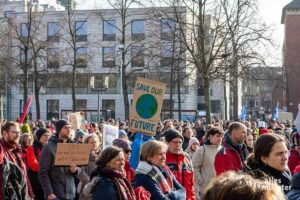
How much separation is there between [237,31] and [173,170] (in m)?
21.3

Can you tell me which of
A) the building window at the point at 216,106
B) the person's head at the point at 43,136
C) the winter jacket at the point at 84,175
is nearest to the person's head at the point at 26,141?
the person's head at the point at 43,136

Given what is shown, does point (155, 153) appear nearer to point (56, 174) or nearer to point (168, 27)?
point (56, 174)

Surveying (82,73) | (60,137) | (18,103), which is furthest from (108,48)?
(60,137)

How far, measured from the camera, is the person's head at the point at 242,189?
190 cm

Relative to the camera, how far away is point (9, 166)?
17.1ft

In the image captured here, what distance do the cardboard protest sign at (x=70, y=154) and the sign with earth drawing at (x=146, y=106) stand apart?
1.32 meters

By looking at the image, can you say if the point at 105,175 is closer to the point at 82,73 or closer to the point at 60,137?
the point at 60,137

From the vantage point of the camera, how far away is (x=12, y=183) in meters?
5.21

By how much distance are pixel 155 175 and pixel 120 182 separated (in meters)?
0.73

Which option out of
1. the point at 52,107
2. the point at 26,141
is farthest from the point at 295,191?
the point at 52,107

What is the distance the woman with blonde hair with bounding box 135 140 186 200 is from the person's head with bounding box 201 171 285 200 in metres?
3.68

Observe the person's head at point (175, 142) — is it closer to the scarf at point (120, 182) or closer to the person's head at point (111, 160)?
the person's head at point (111, 160)

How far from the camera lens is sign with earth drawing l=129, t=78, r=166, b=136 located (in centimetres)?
880

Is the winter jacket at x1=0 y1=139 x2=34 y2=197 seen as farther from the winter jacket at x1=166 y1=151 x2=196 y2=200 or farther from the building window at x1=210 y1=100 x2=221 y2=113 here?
the building window at x1=210 y1=100 x2=221 y2=113
